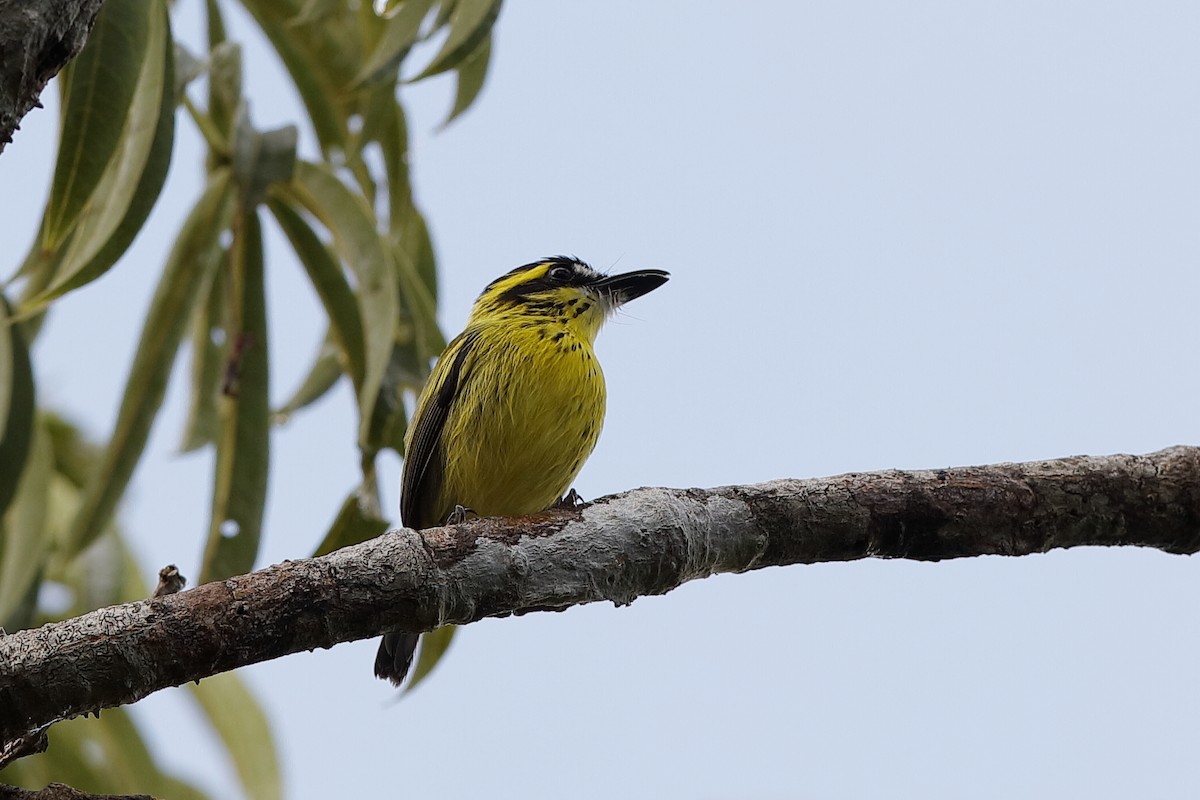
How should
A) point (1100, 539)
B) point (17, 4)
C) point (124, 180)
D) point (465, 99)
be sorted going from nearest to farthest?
point (17, 4)
point (1100, 539)
point (124, 180)
point (465, 99)

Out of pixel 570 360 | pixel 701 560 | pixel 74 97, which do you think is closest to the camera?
pixel 701 560

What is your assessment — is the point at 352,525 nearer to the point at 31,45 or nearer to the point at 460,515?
the point at 460,515

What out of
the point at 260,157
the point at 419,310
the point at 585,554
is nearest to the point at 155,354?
the point at 260,157

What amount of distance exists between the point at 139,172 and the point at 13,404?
34.1 inches

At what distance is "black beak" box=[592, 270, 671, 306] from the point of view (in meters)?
4.93

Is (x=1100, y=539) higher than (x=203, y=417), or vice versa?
(x=203, y=417)

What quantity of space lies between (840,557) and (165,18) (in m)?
2.31

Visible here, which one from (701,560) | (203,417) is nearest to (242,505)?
(203,417)

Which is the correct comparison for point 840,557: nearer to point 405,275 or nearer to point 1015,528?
point 1015,528

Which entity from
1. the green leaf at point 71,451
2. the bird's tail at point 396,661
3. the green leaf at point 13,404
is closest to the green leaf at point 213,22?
the green leaf at point 13,404

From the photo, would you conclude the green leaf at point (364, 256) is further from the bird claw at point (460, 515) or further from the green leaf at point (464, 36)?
the green leaf at point (464, 36)

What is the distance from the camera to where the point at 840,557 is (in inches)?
108

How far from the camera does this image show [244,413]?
4395 mm

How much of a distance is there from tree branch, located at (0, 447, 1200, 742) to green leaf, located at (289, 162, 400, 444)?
1.45 metres
